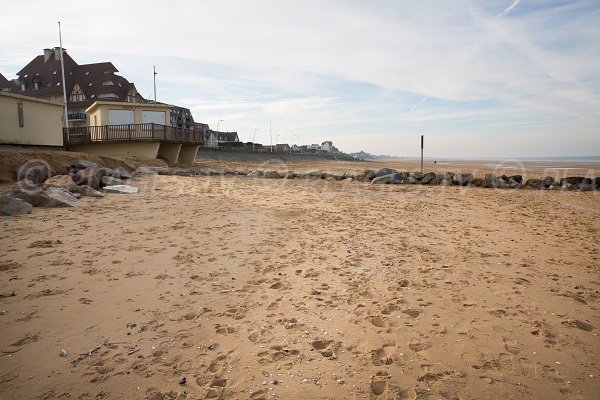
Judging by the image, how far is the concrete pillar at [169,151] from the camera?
26578 mm

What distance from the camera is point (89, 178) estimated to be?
1141 centimetres

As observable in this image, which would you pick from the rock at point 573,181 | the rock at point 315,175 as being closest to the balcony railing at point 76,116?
the rock at point 315,175

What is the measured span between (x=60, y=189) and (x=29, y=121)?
14300mm

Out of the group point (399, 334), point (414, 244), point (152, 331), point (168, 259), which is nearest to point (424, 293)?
Answer: point (399, 334)

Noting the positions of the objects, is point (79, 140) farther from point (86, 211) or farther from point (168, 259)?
point (168, 259)

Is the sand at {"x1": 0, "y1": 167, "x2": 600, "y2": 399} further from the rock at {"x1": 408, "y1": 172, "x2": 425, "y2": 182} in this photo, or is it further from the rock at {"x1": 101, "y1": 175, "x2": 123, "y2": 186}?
the rock at {"x1": 408, "y1": 172, "x2": 425, "y2": 182}

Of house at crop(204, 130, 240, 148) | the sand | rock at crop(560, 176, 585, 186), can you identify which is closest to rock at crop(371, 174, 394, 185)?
rock at crop(560, 176, 585, 186)

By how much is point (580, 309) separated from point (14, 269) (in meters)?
7.43

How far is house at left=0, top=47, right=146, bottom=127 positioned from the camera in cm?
4569

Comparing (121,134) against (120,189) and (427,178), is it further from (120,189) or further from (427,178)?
(427,178)

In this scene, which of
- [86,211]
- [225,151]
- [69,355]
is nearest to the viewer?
[69,355]

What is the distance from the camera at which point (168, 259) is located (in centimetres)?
563

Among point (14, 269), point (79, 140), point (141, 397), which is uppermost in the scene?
point (79, 140)

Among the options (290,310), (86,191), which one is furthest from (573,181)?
(86,191)
